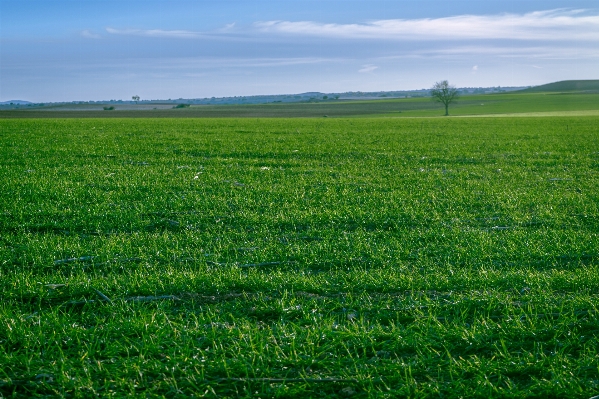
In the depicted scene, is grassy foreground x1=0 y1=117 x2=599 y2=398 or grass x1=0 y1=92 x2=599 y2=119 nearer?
grassy foreground x1=0 y1=117 x2=599 y2=398

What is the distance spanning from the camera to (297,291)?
5.87 m

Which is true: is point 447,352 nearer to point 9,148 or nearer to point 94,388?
point 94,388

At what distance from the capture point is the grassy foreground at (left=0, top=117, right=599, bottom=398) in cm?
418

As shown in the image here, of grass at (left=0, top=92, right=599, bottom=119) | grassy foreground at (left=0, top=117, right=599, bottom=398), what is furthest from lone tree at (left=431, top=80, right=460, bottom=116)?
grassy foreground at (left=0, top=117, right=599, bottom=398)

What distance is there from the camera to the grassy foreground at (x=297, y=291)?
4184 mm

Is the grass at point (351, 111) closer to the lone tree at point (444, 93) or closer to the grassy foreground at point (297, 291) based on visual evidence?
the lone tree at point (444, 93)

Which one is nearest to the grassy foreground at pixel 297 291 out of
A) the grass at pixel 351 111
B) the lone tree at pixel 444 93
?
the grass at pixel 351 111

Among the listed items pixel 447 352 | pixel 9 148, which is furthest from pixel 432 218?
pixel 9 148

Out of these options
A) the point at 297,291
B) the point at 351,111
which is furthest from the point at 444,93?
the point at 297,291

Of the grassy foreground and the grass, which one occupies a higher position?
the grass

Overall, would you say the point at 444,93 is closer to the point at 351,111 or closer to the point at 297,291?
the point at 351,111

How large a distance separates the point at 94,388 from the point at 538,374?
321 centimetres

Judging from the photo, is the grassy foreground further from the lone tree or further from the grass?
the lone tree

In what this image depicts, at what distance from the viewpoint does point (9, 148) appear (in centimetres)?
2198
